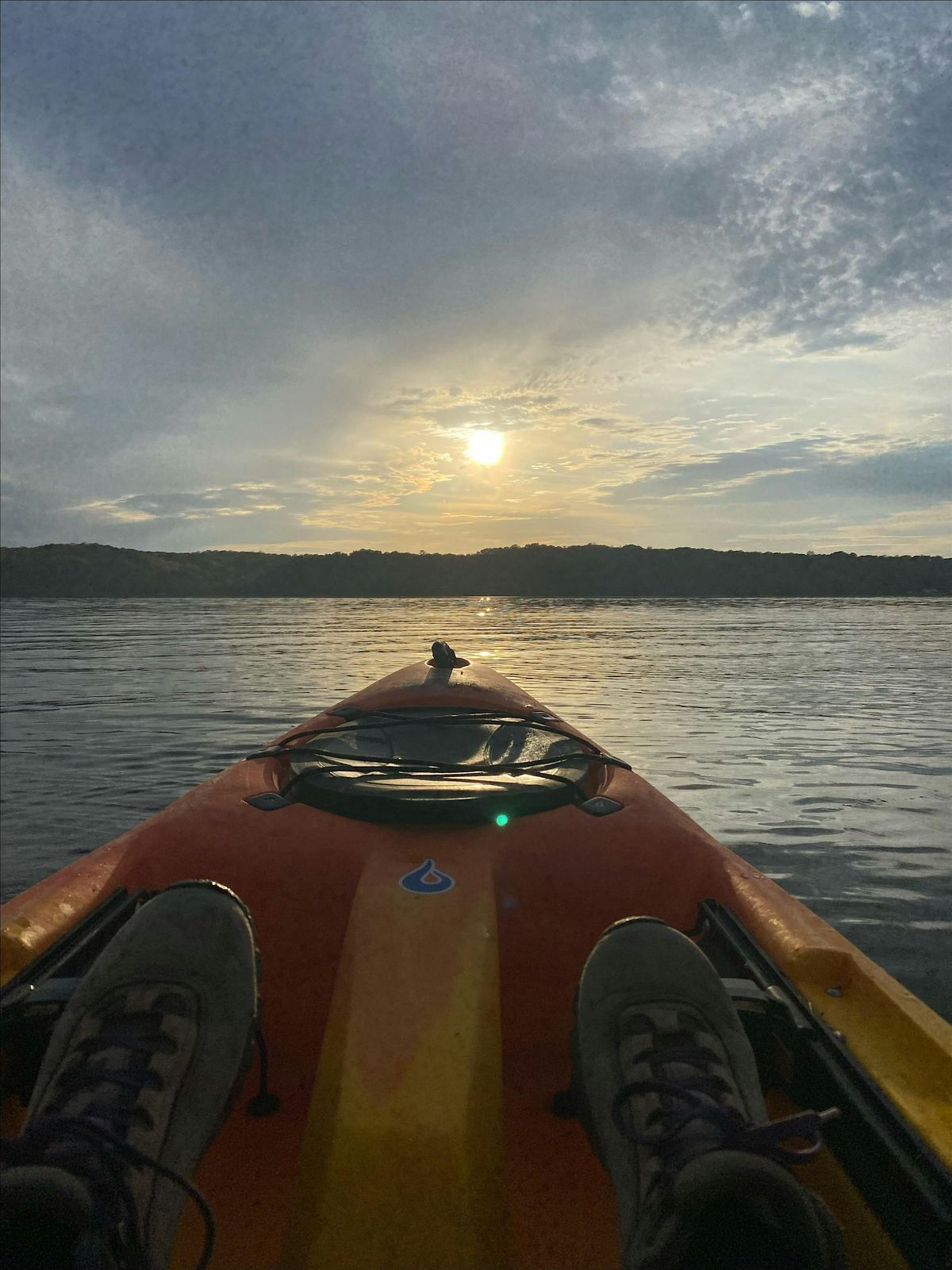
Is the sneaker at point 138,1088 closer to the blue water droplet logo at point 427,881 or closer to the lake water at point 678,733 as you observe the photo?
the blue water droplet logo at point 427,881

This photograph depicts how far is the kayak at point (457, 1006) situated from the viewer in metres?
2.03

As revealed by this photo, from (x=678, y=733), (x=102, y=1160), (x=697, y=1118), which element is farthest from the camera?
(x=678, y=733)

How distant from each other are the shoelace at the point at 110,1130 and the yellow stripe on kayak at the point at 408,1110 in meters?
0.36

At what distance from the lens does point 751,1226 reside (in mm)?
1604

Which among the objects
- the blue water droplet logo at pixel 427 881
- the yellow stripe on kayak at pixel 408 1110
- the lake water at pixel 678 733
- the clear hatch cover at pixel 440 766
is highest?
the clear hatch cover at pixel 440 766

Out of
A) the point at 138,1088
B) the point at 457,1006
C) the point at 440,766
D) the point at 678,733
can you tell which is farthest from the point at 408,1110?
the point at 678,733

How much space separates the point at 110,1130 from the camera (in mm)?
1792

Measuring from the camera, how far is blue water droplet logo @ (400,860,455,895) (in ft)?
8.77

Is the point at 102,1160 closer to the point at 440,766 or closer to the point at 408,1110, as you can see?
the point at 408,1110

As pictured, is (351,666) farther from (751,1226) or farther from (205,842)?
(751,1226)

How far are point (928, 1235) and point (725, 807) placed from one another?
612 cm

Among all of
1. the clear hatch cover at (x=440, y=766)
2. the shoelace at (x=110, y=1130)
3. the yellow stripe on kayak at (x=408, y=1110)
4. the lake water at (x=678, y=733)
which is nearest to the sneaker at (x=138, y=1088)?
the shoelace at (x=110, y=1130)

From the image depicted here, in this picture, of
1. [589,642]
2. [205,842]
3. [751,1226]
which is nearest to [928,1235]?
[751,1226]

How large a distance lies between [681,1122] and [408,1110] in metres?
0.75
